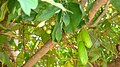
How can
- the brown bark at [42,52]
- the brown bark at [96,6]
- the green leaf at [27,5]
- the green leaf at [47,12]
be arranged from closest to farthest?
the green leaf at [27,5] → the green leaf at [47,12] → the brown bark at [96,6] → the brown bark at [42,52]

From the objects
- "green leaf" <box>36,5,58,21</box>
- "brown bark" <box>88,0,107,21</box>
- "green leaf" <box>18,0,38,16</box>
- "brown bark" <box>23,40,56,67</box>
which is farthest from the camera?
"brown bark" <box>23,40,56,67</box>

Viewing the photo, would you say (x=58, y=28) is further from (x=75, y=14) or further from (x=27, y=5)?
(x=27, y=5)

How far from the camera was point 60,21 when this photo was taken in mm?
733

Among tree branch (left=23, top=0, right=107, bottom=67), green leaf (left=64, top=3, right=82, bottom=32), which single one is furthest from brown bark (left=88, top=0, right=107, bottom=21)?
green leaf (left=64, top=3, right=82, bottom=32)

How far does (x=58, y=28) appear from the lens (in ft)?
2.51

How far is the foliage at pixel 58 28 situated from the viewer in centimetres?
73

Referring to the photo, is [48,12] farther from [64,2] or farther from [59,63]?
[59,63]

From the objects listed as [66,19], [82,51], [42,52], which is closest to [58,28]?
[66,19]

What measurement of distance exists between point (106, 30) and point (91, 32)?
78 millimetres

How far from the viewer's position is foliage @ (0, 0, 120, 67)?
73 cm

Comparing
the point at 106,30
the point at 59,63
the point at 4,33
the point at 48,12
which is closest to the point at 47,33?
the point at 4,33

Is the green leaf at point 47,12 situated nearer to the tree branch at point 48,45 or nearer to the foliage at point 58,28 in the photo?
the foliage at point 58,28

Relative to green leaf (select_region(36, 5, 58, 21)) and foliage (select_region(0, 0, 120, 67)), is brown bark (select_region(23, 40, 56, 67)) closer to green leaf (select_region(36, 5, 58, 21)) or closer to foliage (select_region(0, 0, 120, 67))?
Answer: foliage (select_region(0, 0, 120, 67))

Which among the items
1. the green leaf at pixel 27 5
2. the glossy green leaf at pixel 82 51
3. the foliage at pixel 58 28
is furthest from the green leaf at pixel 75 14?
the green leaf at pixel 27 5
